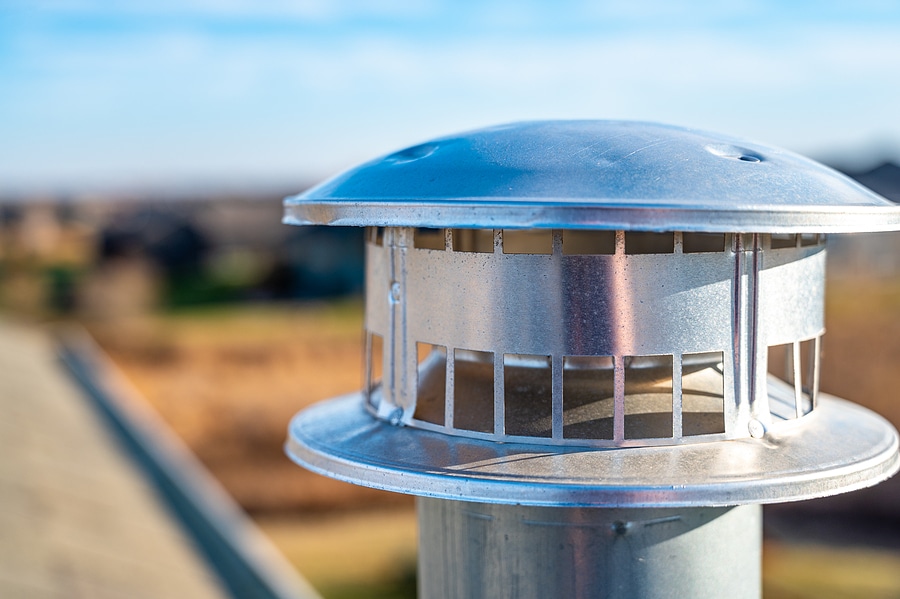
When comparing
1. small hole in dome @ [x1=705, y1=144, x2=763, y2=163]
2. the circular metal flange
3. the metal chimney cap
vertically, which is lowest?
the circular metal flange

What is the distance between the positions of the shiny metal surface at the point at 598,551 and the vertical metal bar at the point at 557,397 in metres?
0.27

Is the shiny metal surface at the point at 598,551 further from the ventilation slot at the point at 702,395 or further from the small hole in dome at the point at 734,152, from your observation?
the small hole in dome at the point at 734,152

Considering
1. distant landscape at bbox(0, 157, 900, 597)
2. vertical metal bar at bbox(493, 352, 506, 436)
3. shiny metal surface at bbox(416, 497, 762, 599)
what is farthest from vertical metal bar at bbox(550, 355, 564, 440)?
distant landscape at bbox(0, 157, 900, 597)

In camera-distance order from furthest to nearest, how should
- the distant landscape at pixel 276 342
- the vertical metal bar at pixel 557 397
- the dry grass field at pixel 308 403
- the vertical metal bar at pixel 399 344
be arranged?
1. the distant landscape at pixel 276 342
2. the dry grass field at pixel 308 403
3. the vertical metal bar at pixel 399 344
4. the vertical metal bar at pixel 557 397

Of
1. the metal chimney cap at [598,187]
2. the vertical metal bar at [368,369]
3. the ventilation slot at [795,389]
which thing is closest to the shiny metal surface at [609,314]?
the ventilation slot at [795,389]

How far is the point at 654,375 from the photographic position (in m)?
3.21

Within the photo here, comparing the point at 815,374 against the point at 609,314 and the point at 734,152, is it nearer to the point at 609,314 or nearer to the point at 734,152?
the point at 734,152

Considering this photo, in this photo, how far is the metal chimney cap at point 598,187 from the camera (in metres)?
2.55

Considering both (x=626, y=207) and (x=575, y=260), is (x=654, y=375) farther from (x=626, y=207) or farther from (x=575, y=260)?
(x=626, y=207)

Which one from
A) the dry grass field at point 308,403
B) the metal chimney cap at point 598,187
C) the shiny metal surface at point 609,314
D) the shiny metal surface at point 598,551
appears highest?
the metal chimney cap at point 598,187

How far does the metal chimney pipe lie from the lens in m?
2.65

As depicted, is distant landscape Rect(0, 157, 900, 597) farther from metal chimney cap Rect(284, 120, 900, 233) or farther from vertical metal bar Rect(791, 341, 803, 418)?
metal chimney cap Rect(284, 120, 900, 233)

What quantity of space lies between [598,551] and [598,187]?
1172 millimetres

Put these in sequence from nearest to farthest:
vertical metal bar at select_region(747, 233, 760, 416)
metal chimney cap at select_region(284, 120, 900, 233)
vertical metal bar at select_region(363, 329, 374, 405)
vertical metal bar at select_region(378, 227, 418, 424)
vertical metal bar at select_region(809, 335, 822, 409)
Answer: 1. metal chimney cap at select_region(284, 120, 900, 233)
2. vertical metal bar at select_region(747, 233, 760, 416)
3. vertical metal bar at select_region(378, 227, 418, 424)
4. vertical metal bar at select_region(809, 335, 822, 409)
5. vertical metal bar at select_region(363, 329, 374, 405)
